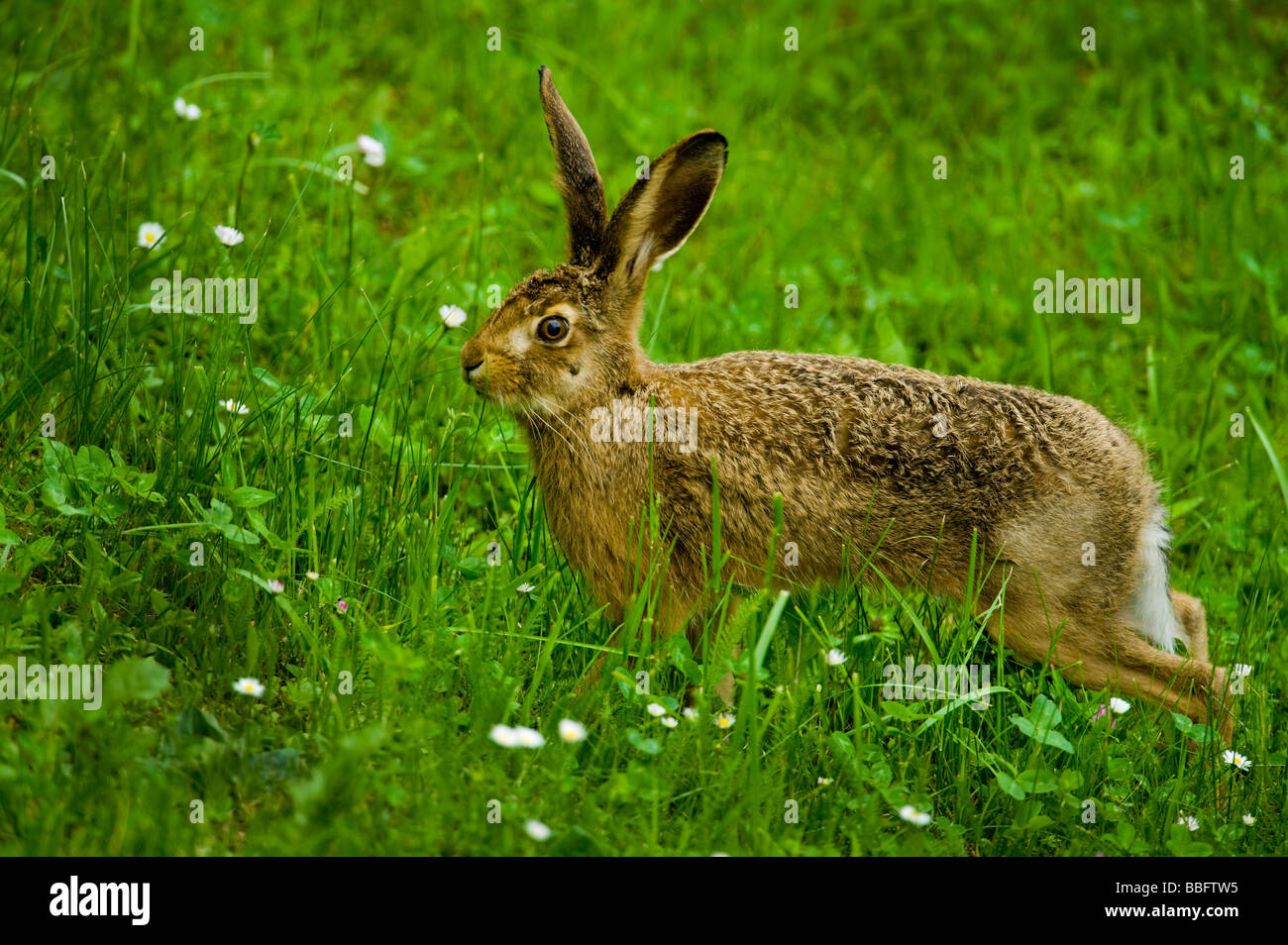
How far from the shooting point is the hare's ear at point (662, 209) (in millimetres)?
4844

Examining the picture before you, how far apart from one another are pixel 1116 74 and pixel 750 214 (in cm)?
357

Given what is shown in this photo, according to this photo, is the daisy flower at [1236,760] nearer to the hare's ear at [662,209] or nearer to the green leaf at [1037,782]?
the green leaf at [1037,782]

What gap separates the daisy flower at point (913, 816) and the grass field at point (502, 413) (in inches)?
2.9

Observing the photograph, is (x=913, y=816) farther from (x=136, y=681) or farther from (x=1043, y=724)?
(x=136, y=681)

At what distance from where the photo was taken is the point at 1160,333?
24.0 feet

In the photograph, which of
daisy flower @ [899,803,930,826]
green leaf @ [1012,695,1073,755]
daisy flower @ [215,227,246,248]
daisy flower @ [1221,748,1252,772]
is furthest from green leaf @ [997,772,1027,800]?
daisy flower @ [215,227,246,248]

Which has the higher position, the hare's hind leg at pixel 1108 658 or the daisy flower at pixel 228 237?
the daisy flower at pixel 228 237

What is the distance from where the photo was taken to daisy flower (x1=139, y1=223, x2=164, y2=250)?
18.4 ft

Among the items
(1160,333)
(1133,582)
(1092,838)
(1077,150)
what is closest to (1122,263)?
(1160,333)

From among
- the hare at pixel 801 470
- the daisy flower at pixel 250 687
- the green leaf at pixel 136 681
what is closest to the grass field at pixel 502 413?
the green leaf at pixel 136 681

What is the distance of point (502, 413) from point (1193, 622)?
2.95 metres

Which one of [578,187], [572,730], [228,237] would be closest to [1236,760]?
[572,730]
